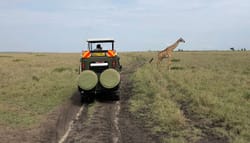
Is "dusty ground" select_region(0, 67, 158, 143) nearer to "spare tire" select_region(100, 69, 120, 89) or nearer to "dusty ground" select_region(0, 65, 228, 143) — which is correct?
"dusty ground" select_region(0, 65, 228, 143)

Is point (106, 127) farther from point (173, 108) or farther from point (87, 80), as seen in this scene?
point (87, 80)

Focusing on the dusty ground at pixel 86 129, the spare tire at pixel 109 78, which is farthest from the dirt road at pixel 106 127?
the spare tire at pixel 109 78

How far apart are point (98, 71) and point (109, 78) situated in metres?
1.02

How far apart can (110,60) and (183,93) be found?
3.58 meters

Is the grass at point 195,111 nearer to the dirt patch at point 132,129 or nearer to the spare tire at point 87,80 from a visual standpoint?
the dirt patch at point 132,129

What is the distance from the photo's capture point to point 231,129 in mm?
9156

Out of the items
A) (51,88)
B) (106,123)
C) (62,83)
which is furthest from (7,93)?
(106,123)

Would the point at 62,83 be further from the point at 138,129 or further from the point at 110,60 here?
the point at 138,129

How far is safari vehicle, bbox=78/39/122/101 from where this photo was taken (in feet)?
45.9

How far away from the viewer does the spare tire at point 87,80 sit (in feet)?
45.8

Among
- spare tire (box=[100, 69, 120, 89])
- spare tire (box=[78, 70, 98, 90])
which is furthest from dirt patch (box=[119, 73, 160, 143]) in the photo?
spare tire (box=[78, 70, 98, 90])

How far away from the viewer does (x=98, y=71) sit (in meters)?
14.9

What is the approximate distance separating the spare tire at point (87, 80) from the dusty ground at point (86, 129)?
952 millimetres

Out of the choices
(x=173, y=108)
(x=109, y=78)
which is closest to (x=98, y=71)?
(x=109, y=78)
